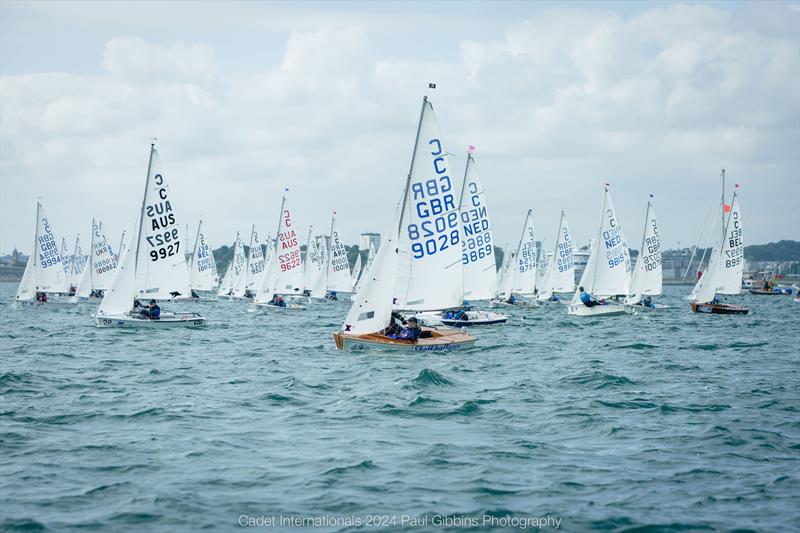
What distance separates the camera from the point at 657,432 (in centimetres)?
1558

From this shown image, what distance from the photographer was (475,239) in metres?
43.8

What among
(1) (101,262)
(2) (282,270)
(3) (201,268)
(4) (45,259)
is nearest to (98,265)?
(1) (101,262)

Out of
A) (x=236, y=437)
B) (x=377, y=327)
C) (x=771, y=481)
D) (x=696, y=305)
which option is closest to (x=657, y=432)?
(x=771, y=481)

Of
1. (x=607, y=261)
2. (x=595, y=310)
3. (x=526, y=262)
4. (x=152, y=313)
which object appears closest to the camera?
(x=152, y=313)

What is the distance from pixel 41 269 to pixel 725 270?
45.4m

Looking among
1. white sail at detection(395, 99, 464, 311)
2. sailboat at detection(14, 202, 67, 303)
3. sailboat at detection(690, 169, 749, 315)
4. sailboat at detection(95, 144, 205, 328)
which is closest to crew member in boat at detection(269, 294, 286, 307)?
sailboat at detection(14, 202, 67, 303)

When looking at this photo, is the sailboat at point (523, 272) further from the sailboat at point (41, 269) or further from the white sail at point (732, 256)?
the sailboat at point (41, 269)

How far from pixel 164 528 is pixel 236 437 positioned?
4869mm

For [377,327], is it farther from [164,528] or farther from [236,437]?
[164,528]

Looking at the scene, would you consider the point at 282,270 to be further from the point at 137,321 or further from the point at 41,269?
the point at 137,321

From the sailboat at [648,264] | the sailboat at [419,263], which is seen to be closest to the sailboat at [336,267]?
the sailboat at [648,264]

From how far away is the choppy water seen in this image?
35.9 feet

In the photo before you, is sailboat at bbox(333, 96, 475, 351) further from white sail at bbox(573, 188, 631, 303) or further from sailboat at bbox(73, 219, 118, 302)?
sailboat at bbox(73, 219, 118, 302)

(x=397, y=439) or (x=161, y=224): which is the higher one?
(x=161, y=224)
